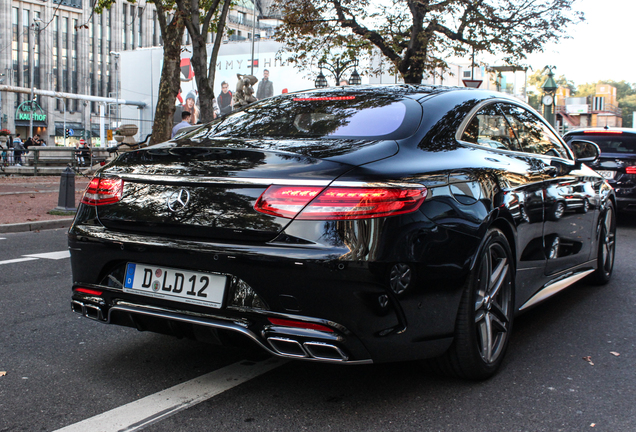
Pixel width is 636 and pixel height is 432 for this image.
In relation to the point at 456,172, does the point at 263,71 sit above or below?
above

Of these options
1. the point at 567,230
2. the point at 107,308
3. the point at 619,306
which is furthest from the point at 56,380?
the point at 619,306

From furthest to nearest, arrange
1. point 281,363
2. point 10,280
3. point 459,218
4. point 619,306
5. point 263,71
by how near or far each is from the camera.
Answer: point 263,71, point 10,280, point 619,306, point 281,363, point 459,218

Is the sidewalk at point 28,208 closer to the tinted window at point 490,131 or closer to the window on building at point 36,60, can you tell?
the tinted window at point 490,131

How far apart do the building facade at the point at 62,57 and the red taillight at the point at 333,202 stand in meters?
69.0

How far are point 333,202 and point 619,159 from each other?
917 centimetres

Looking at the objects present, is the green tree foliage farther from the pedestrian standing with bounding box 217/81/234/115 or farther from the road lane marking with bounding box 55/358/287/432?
the pedestrian standing with bounding box 217/81/234/115

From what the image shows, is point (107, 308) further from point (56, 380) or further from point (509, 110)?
point (509, 110)

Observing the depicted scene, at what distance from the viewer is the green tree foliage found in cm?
2142

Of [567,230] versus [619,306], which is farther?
[619,306]

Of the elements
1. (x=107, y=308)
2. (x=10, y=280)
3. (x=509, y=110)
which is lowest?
(x=10, y=280)

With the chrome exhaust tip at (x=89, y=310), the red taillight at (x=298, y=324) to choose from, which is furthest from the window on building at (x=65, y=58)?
the red taillight at (x=298, y=324)

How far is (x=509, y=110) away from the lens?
14.0ft

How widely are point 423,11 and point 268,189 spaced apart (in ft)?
63.5

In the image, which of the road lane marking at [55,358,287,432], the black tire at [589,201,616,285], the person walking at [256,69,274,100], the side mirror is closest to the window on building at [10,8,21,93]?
the person walking at [256,69,274,100]
